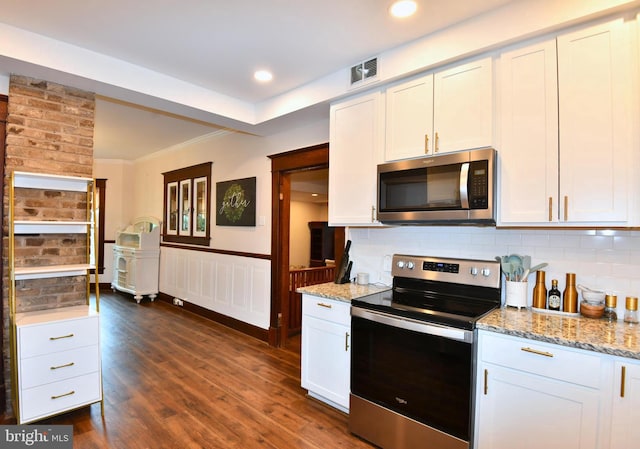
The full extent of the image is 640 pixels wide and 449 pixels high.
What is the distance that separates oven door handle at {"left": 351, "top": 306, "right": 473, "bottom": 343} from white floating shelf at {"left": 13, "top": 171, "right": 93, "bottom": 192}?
2.25 meters

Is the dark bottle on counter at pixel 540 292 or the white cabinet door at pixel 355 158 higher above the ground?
the white cabinet door at pixel 355 158

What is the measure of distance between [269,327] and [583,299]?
302 cm

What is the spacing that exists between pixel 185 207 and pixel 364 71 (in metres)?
4.09

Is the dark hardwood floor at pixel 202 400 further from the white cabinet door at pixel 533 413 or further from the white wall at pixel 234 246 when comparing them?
the white cabinet door at pixel 533 413

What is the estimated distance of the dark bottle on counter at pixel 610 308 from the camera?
1849mm

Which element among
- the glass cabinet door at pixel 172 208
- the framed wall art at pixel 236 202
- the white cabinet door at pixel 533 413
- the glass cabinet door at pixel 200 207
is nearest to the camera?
the white cabinet door at pixel 533 413

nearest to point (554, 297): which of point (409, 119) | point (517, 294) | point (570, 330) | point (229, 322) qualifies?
point (517, 294)

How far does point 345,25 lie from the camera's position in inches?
85.4

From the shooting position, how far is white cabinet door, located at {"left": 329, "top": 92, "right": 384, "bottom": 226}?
2.57 m

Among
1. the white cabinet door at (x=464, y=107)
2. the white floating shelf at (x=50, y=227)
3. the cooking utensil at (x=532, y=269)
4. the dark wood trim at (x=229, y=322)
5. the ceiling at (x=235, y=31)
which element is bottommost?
the dark wood trim at (x=229, y=322)

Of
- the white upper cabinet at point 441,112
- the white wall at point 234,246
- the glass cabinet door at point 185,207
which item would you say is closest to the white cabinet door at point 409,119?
the white upper cabinet at point 441,112

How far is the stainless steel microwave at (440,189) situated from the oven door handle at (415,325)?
655mm

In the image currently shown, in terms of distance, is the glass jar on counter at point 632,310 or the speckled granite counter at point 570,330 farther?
the glass jar on counter at point 632,310

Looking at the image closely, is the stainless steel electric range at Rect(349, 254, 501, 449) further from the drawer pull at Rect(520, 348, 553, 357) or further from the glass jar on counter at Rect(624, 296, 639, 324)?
the glass jar on counter at Rect(624, 296, 639, 324)
